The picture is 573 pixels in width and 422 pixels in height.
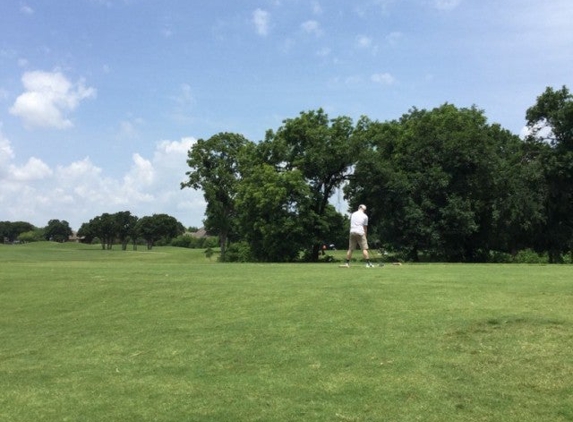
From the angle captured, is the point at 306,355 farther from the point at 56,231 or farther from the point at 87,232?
the point at 56,231

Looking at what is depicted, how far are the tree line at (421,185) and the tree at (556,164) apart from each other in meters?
0.08

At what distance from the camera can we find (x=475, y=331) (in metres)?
8.25

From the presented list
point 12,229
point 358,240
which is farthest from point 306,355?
point 12,229

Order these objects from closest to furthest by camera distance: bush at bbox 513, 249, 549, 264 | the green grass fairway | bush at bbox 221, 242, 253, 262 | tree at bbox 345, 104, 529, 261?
the green grass fairway
tree at bbox 345, 104, 529, 261
bush at bbox 513, 249, 549, 264
bush at bbox 221, 242, 253, 262

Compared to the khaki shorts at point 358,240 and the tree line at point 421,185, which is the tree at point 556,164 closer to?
the tree line at point 421,185

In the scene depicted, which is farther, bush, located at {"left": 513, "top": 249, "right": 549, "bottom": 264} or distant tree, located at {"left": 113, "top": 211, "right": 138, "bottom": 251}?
distant tree, located at {"left": 113, "top": 211, "right": 138, "bottom": 251}

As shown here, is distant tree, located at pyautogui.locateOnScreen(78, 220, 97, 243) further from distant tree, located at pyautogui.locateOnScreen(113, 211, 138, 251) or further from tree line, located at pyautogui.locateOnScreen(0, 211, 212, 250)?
distant tree, located at pyautogui.locateOnScreen(113, 211, 138, 251)

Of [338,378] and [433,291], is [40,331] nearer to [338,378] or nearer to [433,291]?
[338,378]

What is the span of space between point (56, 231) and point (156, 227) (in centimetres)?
3595

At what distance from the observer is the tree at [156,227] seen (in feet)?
413

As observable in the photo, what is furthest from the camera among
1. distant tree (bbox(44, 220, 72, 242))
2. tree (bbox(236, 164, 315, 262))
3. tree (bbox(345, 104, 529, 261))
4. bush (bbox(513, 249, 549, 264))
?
distant tree (bbox(44, 220, 72, 242))

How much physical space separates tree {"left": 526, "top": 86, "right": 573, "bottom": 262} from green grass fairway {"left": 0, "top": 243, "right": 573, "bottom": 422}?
33307 mm

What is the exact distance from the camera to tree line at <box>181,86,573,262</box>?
3938 cm

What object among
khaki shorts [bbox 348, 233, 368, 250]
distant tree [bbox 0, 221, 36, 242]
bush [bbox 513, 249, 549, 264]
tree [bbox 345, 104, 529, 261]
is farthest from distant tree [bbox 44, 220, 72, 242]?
khaki shorts [bbox 348, 233, 368, 250]
